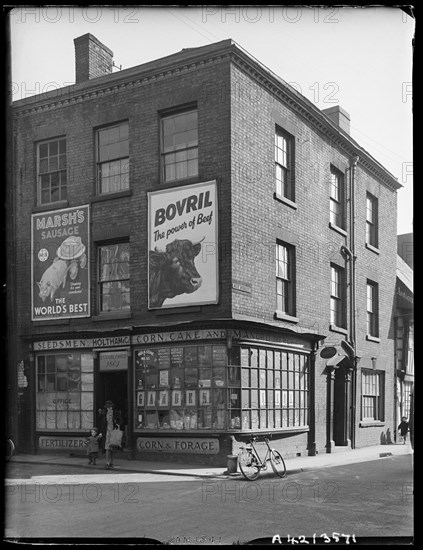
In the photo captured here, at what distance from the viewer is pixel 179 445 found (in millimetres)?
8750

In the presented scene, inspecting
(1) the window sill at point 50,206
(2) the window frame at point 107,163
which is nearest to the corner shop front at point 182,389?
(1) the window sill at point 50,206

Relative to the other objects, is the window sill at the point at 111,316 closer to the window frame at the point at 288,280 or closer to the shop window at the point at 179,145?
the shop window at the point at 179,145

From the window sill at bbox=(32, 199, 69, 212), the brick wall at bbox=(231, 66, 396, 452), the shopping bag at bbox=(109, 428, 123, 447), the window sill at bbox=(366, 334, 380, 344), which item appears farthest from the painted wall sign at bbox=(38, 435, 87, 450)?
the window sill at bbox=(366, 334, 380, 344)

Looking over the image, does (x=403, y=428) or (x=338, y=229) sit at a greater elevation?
(x=338, y=229)

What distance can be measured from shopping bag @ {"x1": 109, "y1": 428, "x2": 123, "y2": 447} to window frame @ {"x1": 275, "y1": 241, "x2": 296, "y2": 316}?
9.14 feet

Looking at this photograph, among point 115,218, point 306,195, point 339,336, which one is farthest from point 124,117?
point 339,336

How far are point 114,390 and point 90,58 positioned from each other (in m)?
4.70

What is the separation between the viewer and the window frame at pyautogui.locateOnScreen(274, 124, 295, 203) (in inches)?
351

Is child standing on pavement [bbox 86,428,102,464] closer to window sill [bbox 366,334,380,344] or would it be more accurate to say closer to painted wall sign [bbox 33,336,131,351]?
painted wall sign [bbox 33,336,131,351]

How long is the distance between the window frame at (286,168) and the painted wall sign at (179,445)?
3.55m

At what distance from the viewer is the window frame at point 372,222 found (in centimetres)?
925

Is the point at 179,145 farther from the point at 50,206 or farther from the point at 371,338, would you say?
the point at 371,338

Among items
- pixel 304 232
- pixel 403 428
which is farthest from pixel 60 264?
pixel 403 428

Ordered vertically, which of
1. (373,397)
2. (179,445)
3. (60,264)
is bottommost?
(179,445)
